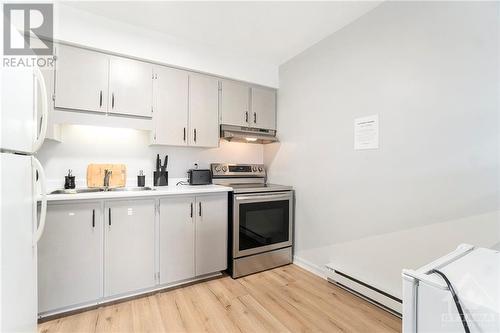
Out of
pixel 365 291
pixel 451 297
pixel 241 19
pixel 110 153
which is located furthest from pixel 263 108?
pixel 451 297

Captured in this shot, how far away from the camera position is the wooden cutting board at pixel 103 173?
2227 mm

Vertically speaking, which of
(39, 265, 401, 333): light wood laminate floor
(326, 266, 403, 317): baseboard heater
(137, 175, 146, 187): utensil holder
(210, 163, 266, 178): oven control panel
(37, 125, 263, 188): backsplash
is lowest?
(39, 265, 401, 333): light wood laminate floor

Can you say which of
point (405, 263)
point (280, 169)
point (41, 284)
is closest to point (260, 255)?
point (280, 169)

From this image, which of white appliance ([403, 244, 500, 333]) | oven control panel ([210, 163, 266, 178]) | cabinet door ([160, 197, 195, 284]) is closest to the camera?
white appliance ([403, 244, 500, 333])

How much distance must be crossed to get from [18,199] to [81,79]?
1.43 meters

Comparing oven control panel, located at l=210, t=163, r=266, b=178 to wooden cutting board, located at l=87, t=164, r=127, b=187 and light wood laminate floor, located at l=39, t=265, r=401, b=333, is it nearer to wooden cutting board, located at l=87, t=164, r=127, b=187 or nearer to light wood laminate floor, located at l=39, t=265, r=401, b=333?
wooden cutting board, located at l=87, t=164, r=127, b=187

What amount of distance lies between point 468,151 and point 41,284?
3.11 metres

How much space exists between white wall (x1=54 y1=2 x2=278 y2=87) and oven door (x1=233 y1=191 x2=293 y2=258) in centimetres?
151

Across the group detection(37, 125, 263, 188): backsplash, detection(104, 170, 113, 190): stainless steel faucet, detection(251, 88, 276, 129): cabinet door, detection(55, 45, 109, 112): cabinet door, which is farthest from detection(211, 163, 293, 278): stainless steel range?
detection(55, 45, 109, 112): cabinet door

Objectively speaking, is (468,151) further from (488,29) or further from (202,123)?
(202,123)

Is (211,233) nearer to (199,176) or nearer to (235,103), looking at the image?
(199,176)

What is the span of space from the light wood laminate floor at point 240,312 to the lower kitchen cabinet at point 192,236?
7.3 inches

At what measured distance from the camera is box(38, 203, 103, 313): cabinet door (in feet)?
5.50

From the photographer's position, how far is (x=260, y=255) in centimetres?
254
